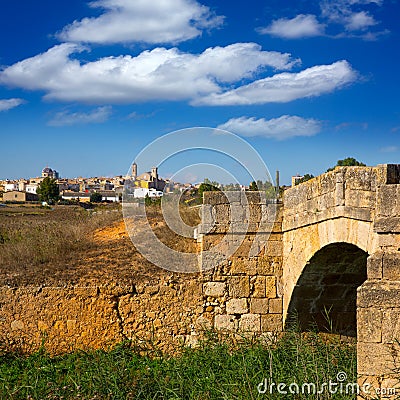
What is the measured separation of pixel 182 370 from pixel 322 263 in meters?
2.37

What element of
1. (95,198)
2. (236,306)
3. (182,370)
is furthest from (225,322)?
(95,198)

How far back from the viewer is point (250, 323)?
904 cm

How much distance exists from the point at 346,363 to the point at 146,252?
13.5 feet

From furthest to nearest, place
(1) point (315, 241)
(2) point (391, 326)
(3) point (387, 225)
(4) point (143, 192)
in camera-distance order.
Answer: (4) point (143, 192), (1) point (315, 241), (3) point (387, 225), (2) point (391, 326)

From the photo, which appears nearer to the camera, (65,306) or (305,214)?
(305,214)

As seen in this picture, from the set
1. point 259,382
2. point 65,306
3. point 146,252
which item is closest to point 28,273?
point 65,306

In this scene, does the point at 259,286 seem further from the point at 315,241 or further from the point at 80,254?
the point at 80,254

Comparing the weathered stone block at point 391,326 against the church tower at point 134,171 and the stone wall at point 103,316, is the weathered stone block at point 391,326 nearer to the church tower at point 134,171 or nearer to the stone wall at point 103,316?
the stone wall at point 103,316

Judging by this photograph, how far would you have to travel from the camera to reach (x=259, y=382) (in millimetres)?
7047

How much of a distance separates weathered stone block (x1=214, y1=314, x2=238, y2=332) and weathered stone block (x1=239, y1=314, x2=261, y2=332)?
10 cm

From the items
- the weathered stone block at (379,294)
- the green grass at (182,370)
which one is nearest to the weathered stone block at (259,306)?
the green grass at (182,370)

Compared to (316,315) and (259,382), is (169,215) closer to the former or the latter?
(316,315)

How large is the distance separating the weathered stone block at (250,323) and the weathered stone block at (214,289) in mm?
511

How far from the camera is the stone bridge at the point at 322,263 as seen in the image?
561cm
